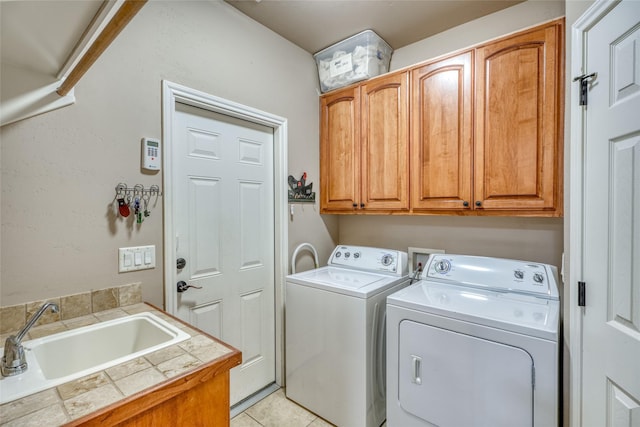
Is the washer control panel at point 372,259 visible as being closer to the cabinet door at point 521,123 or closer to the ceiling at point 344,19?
the cabinet door at point 521,123

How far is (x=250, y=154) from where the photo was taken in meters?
2.12

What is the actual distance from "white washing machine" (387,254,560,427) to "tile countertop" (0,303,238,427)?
96 cm

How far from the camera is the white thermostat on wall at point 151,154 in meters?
1.51

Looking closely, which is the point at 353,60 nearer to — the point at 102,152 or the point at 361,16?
the point at 361,16

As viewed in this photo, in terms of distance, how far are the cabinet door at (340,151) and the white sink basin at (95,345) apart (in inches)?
59.8

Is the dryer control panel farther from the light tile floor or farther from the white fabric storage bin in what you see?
the white fabric storage bin

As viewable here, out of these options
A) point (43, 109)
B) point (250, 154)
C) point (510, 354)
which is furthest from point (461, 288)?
point (43, 109)

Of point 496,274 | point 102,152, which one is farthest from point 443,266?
point 102,152

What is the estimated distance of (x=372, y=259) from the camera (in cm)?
220

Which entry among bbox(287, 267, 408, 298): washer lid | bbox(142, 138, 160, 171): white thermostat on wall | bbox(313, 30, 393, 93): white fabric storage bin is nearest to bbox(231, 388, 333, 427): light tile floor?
bbox(287, 267, 408, 298): washer lid

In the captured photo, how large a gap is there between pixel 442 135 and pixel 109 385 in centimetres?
198

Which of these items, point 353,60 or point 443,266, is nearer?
point 443,266

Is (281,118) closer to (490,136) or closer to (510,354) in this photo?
(490,136)

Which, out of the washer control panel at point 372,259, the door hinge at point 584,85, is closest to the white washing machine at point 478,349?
the washer control panel at point 372,259
